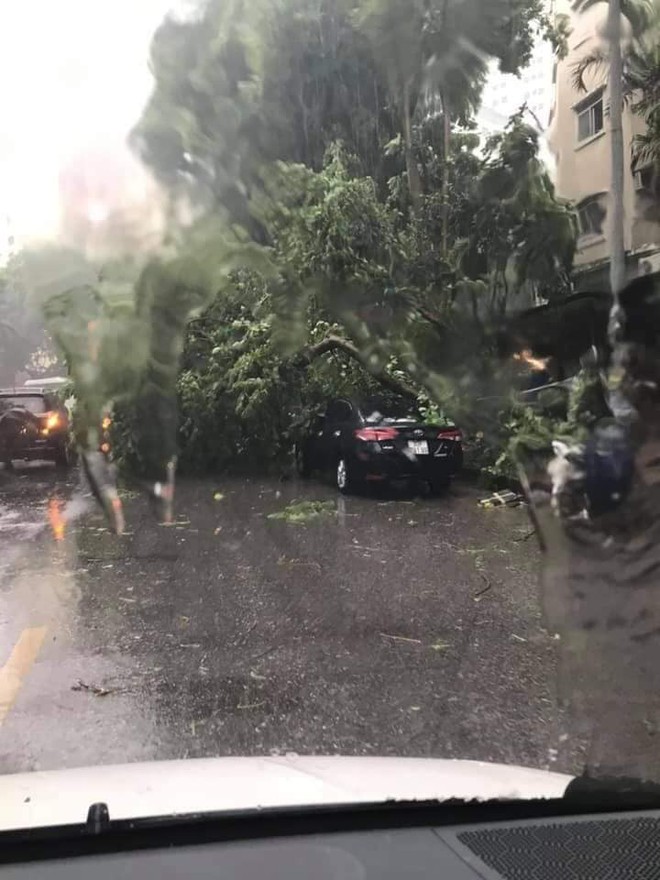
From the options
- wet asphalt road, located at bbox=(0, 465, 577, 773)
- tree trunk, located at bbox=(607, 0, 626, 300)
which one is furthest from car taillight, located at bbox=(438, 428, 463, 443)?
tree trunk, located at bbox=(607, 0, 626, 300)

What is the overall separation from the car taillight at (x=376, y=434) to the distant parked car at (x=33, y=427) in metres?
3.07

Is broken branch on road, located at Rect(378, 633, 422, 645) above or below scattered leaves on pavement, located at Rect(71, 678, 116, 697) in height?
below

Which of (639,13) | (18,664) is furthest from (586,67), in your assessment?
(18,664)

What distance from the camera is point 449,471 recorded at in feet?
32.2

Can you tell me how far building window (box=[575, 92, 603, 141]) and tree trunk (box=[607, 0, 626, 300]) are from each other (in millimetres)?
96

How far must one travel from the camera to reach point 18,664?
17.1 feet

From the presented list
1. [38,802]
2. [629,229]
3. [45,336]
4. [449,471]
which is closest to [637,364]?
[629,229]

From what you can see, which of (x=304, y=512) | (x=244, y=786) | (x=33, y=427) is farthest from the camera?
(x=33, y=427)


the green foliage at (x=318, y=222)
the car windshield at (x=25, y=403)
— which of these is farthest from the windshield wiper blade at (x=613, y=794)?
Answer: the car windshield at (x=25, y=403)

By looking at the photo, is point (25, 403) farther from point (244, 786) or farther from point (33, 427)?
point (244, 786)

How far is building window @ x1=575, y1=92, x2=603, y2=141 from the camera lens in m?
6.87

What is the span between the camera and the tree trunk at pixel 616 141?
6699 millimetres

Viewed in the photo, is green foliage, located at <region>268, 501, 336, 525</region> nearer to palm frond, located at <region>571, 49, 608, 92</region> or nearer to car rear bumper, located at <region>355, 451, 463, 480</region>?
car rear bumper, located at <region>355, 451, 463, 480</region>

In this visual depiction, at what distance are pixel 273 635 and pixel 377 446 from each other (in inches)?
178
